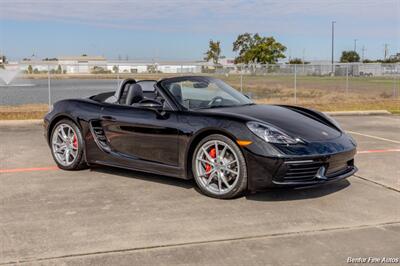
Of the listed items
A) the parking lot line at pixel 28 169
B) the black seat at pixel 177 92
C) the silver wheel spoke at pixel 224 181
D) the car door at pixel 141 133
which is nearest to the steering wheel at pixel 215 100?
the black seat at pixel 177 92

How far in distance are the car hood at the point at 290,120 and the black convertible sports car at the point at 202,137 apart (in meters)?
0.01

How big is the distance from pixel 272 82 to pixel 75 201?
22.4 metres

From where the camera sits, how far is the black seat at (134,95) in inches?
241

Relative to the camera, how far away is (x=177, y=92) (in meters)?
5.82

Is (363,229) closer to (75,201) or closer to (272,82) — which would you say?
(75,201)

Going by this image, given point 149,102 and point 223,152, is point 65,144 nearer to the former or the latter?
point 149,102

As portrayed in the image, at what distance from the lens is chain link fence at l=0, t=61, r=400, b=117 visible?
19.2 m

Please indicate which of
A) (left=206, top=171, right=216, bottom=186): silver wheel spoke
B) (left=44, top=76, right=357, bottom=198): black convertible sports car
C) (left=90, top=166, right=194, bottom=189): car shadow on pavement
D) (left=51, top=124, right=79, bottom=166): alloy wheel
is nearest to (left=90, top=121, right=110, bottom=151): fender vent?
(left=44, top=76, right=357, bottom=198): black convertible sports car

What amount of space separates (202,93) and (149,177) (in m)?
1.24

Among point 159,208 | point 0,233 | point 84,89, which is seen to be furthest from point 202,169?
point 84,89

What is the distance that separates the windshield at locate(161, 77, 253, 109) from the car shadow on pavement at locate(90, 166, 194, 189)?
0.92m

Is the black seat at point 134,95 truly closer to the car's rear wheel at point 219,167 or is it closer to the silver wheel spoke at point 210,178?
the car's rear wheel at point 219,167

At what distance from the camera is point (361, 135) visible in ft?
33.7

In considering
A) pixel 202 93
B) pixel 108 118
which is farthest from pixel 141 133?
pixel 202 93
